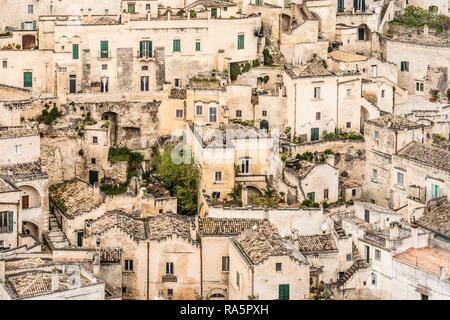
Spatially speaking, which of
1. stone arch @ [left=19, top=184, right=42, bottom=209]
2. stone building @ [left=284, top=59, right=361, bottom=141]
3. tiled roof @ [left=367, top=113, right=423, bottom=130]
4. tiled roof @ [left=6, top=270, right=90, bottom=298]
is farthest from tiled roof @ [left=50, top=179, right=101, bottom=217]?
tiled roof @ [left=367, top=113, right=423, bottom=130]

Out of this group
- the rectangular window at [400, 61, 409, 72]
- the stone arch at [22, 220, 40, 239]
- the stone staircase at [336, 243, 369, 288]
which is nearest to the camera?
the stone staircase at [336, 243, 369, 288]

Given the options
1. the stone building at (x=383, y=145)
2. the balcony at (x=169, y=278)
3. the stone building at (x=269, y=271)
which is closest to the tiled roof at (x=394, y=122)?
the stone building at (x=383, y=145)

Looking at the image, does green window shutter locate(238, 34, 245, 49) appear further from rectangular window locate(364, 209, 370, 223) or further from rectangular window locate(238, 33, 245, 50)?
rectangular window locate(364, 209, 370, 223)

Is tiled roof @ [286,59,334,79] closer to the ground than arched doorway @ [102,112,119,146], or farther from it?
→ farther from it

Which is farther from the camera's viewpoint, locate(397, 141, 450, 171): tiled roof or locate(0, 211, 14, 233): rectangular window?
locate(397, 141, 450, 171): tiled roof

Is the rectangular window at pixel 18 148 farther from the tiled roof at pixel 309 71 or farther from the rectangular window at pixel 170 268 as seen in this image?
the tiled roof at pixel 309 71
